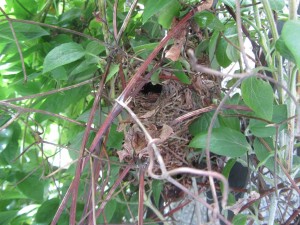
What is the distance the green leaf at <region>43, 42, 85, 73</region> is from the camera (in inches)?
22.0

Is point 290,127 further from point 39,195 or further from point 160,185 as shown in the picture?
point 39,195

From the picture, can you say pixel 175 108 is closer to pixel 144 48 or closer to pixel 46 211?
pixel 144 48

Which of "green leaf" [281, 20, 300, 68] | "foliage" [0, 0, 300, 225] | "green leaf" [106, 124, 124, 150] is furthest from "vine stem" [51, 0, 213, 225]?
"green leaf" [281, 20, 300, 68]

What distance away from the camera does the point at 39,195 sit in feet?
2.47

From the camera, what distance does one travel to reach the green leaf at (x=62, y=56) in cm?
56

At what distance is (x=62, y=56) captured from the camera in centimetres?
57

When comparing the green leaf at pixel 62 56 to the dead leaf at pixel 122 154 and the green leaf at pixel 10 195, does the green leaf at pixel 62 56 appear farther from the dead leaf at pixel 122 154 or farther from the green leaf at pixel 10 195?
the green leaf at pixel 10 195

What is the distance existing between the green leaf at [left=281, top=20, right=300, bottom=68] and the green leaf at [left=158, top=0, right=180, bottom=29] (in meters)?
0.24

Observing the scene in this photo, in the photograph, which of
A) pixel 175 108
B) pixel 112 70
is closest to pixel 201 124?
pixel 175 108

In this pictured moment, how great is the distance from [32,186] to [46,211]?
51 mm

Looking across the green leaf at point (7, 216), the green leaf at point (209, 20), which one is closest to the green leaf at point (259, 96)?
the green leaf at point (209, 20)

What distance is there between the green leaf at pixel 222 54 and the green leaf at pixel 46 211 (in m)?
0.37

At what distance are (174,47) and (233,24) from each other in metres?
0.11

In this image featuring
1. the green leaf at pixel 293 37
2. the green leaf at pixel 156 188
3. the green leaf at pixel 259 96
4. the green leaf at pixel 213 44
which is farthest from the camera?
the green leaf at pixel 156 188
